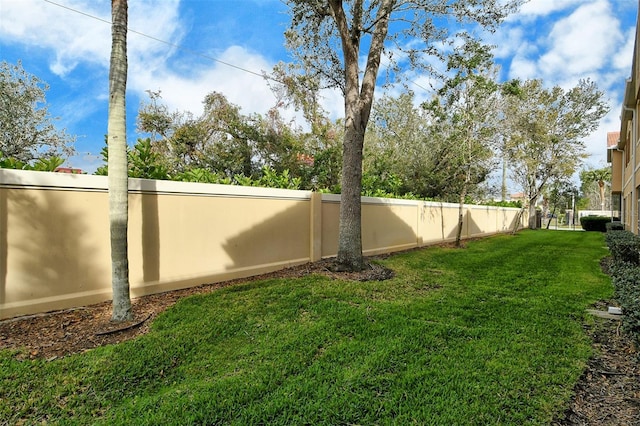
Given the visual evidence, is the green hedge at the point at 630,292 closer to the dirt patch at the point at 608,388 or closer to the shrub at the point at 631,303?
the shrub at the point at 631,303

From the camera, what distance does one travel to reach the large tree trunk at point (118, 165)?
3.94 metres

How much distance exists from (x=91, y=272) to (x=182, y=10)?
7.25 m

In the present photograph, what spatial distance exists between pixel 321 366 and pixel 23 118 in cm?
1509

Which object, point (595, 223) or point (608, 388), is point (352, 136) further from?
point (595, 223)

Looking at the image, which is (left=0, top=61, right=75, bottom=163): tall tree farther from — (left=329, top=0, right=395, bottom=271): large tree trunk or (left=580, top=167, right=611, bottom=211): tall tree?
(left=580, top=167, right=611, bottom=211): tall tree

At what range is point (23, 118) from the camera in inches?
495

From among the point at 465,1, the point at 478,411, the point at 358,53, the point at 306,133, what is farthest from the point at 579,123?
the point at 478,411

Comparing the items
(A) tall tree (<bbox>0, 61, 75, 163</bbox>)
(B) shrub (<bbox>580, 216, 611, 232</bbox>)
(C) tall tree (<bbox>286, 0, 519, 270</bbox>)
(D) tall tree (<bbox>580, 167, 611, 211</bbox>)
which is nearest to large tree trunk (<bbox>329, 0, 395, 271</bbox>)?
(C) tall tree (<bbox>286, 0, 519, 270</bbox>)

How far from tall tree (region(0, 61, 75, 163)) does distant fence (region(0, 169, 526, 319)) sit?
398 inches

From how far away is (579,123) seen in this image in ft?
70.2

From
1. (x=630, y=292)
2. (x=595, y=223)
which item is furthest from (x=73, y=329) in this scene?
(x=595, y=223)

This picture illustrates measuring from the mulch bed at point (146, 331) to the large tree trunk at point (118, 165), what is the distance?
33 centimetres

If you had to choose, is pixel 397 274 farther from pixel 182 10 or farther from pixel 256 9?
pixel 182 10

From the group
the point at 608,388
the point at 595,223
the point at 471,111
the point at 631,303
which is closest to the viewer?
the point at 608,388
